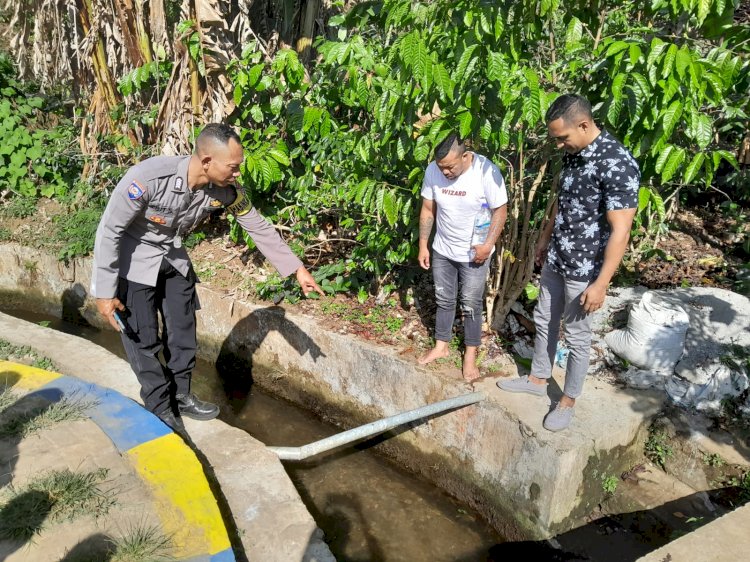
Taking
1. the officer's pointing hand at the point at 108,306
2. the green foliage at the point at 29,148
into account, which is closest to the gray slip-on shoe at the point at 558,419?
the officer's pointing hand at the point at 108,306

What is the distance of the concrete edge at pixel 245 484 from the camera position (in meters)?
2.44

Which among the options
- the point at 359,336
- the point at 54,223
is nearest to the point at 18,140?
the point at 54,223

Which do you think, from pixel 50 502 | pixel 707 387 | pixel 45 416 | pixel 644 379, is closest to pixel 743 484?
pixel 707 387

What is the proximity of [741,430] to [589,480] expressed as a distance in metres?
1.01

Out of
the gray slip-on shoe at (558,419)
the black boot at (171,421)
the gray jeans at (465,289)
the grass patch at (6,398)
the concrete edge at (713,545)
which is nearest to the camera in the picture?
the concrete edge at (713,545)

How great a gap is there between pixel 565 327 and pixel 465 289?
66cm

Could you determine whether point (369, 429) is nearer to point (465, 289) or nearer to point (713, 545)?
point (465, 289)

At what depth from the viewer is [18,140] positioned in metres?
6.38

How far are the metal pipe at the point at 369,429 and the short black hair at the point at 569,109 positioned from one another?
5.37 ft

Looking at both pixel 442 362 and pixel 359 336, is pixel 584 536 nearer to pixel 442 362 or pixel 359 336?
pixel 442 362

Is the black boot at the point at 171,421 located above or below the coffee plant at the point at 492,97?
below

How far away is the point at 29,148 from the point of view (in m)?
6.46

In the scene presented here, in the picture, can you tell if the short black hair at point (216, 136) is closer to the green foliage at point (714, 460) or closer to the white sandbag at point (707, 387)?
the white sandbag at point (707, 387)

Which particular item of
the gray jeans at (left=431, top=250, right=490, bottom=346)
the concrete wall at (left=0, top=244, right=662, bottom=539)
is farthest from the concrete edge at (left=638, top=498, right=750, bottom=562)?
the gray jeans at (left=431, top=250, right=490, bottom=346)
